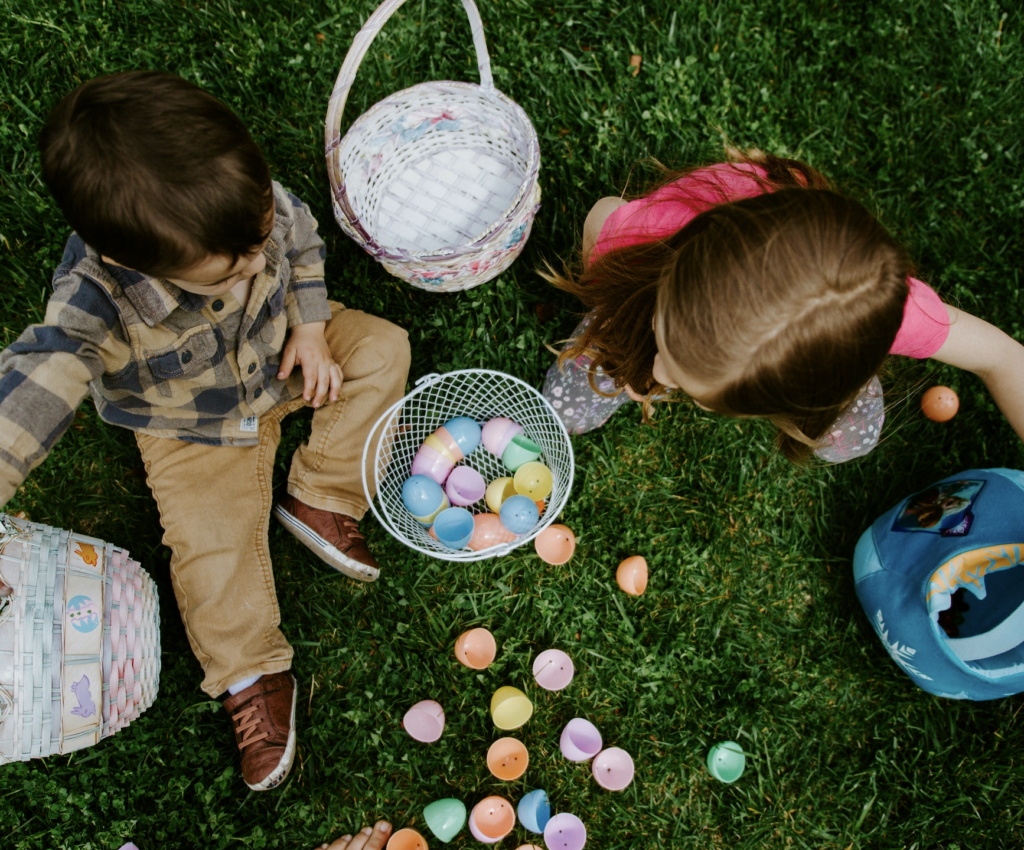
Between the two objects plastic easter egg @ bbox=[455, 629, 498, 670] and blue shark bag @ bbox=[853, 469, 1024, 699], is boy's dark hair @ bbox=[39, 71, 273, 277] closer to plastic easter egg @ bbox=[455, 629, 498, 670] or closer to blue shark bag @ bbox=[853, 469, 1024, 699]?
plastic easter egg @ bbox=[455, 629, 498, 670]

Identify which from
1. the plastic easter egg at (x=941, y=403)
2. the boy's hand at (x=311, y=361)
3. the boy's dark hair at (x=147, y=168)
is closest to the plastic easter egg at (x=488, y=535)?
the boy's hand at (x=311, y=361)

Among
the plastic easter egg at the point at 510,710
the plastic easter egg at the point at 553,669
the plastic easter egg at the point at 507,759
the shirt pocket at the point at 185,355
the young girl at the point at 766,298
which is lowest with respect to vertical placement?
the plastic easter egg at the point at 507,759

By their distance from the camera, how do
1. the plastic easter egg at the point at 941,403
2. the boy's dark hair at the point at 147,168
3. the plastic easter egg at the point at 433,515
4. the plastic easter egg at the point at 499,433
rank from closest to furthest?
1. the boy's dark hair at the point at 147,168
2. the plastic easter egg at the point at 433,515
3. the plastic easter egg at the point at 499,433
4. the plastic easter egg at the point at 941,403

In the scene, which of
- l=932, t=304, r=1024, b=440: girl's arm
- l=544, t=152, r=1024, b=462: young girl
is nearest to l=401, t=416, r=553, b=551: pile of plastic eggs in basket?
l=544, t=152, r=1024, b=462: young girl

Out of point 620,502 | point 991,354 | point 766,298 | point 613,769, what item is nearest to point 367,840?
point 613,769

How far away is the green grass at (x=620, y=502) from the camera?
6.41 feet

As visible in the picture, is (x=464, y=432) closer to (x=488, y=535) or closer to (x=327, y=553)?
(x=488, y=535)

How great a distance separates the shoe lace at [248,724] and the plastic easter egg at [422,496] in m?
0.67

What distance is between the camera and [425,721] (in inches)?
75.7

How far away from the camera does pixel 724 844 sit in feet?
6.59

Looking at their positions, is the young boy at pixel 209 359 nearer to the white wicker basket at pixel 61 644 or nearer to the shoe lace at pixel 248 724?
the shoe lace at pixel 248 724

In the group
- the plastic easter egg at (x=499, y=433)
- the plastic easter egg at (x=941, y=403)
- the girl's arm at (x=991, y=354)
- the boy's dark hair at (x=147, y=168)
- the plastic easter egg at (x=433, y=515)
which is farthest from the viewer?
the plastic easter egg at (x=941, y=403)

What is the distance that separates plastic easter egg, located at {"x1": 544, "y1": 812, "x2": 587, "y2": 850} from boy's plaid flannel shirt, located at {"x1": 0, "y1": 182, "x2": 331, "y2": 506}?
1.28 m

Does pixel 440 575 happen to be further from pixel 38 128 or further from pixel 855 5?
pixel 855 5
